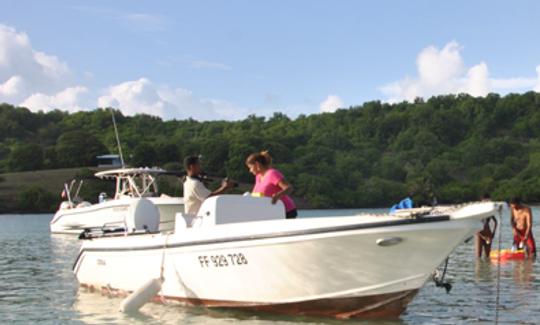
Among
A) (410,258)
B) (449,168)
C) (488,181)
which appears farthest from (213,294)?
(449,168)

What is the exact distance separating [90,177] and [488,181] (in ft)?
198

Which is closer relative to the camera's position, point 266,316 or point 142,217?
point 266,316

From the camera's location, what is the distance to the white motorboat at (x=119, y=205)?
33.3 metres

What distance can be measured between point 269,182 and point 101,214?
28.4m

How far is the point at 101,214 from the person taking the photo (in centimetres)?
3991

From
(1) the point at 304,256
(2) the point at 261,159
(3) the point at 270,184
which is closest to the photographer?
(1) the point at 304,256

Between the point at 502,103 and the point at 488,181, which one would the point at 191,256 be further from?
the point at 502,103

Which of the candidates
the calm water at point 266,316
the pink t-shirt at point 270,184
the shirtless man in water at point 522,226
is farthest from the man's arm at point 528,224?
the pink t-shirt at point 270,184

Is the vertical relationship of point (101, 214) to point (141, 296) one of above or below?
above

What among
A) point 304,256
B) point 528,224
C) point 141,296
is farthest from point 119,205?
point 304,256

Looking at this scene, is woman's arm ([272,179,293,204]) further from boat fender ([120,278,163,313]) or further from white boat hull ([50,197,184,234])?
white boat hull ([50,197,184,234])

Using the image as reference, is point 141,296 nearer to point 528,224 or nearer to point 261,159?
point 261,159

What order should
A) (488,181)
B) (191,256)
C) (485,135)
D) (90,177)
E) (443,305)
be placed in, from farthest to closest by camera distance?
(485,135) < (488,181) < (90,177) < (443,305) < (191,256)

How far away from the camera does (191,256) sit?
12.4 m
